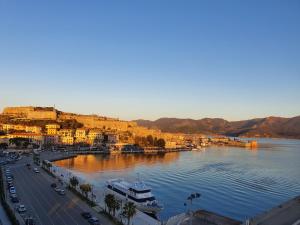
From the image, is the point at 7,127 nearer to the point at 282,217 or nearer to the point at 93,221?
the point at 93,221

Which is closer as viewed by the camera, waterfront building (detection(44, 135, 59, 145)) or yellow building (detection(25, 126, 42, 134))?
waterfront building (detection(44, 135, 59, 145))

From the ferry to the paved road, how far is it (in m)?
3.37

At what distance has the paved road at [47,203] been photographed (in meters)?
16.1

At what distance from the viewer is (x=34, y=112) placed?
274ft

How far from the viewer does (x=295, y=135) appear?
185125mm

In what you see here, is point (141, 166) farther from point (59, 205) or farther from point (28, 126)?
point (28, 126)

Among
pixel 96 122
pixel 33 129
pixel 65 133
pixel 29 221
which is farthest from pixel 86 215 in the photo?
pixel 96 122

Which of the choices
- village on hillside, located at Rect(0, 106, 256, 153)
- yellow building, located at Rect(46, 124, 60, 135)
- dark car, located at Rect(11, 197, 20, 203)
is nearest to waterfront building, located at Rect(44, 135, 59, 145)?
village on hillside, located at Rect(0, 106, 256, 153)

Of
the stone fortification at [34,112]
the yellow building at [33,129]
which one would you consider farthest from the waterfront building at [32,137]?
the stone fortification at [34,112]

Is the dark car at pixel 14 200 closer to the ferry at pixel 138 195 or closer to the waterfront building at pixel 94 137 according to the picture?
the ferry at pixel 138 195

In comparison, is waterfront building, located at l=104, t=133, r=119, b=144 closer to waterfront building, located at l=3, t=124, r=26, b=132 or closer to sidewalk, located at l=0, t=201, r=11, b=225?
waterfront building, located at l=3, t=124, r=26, b=132

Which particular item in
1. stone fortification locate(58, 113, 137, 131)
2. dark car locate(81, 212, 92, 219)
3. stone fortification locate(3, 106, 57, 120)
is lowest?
dark car locate(81, 212, 92, 219)

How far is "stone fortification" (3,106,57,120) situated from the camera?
82000 mm

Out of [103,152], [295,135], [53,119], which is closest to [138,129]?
[53,119]
